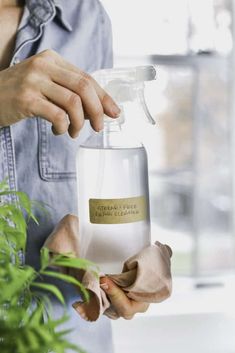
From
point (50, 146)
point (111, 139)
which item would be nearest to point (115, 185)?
point (111, 139)

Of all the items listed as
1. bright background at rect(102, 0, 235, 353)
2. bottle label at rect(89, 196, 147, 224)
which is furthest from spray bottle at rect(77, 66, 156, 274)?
bright background at rect(102, 0, 235, 353)

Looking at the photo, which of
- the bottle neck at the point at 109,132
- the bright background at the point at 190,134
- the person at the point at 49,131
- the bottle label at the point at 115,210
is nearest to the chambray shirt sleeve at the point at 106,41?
the person at the point at 49,131

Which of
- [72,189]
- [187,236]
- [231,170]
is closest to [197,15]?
[231,170]

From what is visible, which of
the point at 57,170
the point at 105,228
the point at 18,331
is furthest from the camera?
the point at 57,170

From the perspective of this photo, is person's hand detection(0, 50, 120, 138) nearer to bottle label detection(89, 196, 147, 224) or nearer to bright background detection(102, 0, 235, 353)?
bottle label detection(89, 196, 147, 224)

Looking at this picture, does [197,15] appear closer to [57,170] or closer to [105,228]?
[57,170]

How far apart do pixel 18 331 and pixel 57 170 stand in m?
0.65

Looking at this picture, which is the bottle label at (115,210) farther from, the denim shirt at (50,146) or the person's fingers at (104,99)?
the denim shirt at (50,146)

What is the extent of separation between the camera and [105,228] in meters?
0.74

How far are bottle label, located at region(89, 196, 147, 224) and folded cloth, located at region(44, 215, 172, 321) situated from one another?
48 millimetres

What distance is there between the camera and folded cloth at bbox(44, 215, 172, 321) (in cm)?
72

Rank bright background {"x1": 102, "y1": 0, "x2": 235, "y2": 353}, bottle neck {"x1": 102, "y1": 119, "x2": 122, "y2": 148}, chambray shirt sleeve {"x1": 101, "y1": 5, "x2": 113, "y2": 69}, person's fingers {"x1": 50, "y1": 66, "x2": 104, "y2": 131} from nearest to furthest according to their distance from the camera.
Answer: person's fingers {"x1": 50, "y1": 66, "x2": 104, "y2": 131}, bottle neck {"x1": 102, "y1": 119, "x2": 122, "y2": 148}, chambray shirt sleeve {"x1": 101, "y1": 5, "x2": 113, "y2": 69}, bright background {"x1": 102, "y1": 0, "x2": 235, "y2": 353}

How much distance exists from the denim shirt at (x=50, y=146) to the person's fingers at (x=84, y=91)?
0.28 meters

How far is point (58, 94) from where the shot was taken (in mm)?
699
